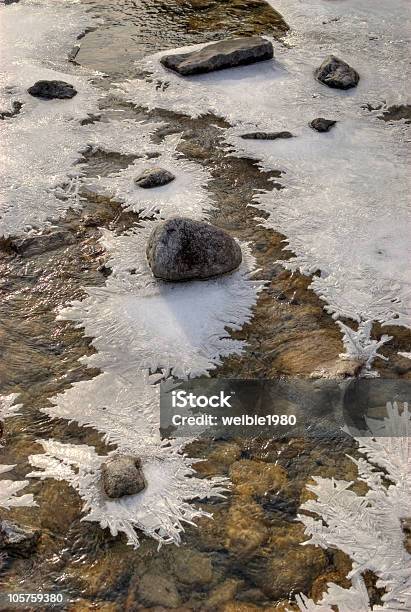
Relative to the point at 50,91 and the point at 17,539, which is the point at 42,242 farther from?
the point at 50,91

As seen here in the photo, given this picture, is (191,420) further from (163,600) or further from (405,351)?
(405,351)

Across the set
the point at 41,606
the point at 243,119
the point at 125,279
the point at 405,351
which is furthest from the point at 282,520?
the point at 243,119

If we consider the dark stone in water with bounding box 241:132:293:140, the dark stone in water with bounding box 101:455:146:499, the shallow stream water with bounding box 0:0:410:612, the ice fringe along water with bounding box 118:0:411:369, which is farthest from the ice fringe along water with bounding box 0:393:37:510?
the dark stone in water with bounding box 241:132:293:140

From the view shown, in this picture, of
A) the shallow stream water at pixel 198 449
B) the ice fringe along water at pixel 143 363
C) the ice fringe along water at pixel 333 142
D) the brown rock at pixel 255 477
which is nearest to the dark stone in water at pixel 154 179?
the ice fringe along water at pixel 143 363

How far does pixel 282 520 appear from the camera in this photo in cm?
390

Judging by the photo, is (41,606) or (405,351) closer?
(41,606)

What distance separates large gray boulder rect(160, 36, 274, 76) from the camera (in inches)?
369

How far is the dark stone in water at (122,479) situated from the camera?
3918mm

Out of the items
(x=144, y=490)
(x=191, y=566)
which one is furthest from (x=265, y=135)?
(x=191, y=566)

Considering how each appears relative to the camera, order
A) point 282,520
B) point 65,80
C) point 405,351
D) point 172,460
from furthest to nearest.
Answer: point 65,80 → point 405,351 → point 172,460 → point 282,520

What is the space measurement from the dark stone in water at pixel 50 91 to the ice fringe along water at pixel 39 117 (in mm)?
92

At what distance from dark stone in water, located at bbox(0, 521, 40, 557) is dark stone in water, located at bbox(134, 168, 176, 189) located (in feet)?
14.0

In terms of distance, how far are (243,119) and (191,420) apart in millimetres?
5060

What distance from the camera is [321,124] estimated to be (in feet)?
26.3
